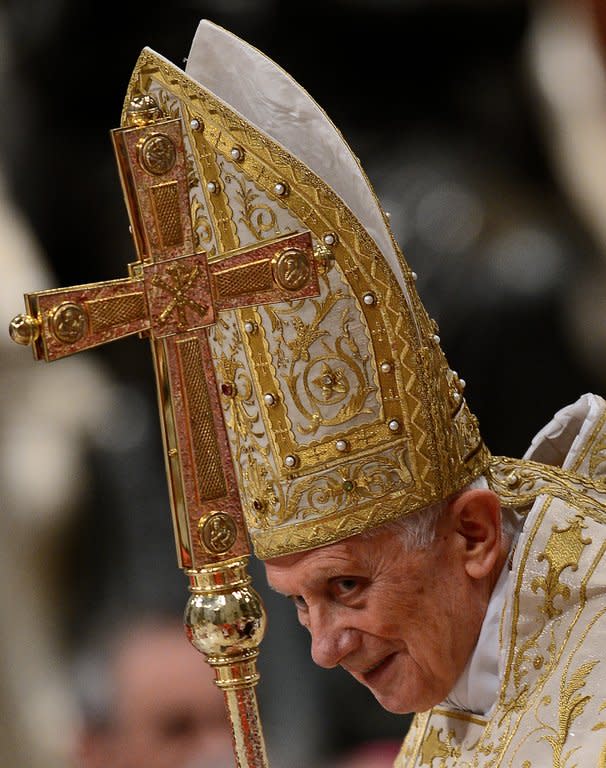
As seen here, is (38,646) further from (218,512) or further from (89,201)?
(218,512)

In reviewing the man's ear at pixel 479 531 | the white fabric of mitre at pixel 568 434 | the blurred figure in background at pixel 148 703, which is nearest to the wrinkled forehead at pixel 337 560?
the man's ear at pixel 479 531

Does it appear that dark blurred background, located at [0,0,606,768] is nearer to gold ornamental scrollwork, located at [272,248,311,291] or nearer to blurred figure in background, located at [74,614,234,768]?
blurred figure in background, located at [74,614,234,768]

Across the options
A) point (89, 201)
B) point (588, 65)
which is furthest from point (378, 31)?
point (89, 201)

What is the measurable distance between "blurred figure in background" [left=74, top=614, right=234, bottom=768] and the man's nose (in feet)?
5.37

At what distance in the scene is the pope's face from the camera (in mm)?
2318

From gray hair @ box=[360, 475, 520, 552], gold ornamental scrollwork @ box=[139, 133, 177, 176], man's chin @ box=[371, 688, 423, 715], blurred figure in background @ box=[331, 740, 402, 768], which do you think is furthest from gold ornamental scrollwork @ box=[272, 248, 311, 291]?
blurred figure in background @ box=[331, 740, 402, 768]

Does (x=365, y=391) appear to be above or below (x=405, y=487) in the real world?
above

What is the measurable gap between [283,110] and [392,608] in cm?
80

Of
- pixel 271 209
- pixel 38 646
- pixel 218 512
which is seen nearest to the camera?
pixel 218 512

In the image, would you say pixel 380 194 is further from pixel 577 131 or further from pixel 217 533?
pixel 217 533

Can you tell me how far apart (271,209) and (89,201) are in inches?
90.4

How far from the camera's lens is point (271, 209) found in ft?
7.37

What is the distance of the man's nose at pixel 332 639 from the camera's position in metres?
2.34

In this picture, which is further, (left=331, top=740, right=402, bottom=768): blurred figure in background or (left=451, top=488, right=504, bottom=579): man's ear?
(left=331, top=740, right=402, bottom=768): blurred figure in background
